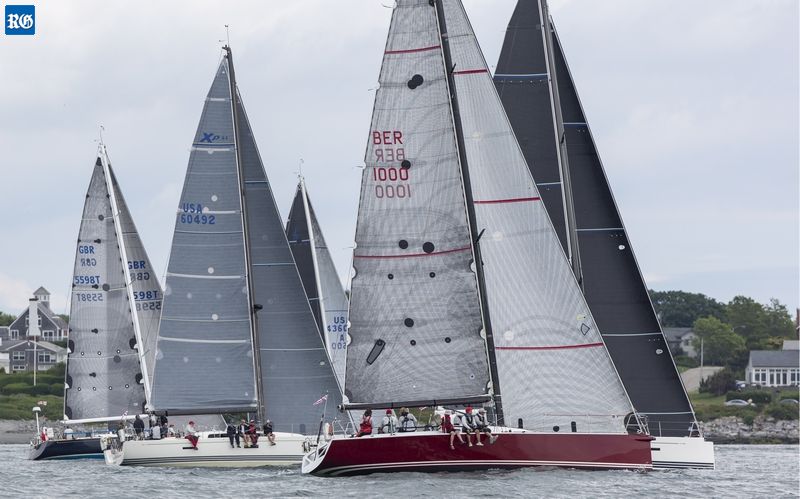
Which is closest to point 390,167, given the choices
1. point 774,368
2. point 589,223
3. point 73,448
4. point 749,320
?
point 589,223

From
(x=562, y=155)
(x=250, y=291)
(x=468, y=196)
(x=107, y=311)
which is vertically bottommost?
(x=107, y=311)

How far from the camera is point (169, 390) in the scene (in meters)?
43.8

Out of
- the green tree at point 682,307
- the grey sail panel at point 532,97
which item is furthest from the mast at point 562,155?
the green tree at point 682,307

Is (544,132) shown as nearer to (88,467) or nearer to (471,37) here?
(471,37)

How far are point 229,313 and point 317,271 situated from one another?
910 cm

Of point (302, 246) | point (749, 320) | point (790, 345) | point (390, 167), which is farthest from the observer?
point (749, 320)

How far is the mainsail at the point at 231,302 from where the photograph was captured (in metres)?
43.8

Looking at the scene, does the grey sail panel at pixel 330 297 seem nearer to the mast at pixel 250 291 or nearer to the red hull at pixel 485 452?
the mast at pixel 250 291

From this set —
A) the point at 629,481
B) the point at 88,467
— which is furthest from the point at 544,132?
the point at 88,467

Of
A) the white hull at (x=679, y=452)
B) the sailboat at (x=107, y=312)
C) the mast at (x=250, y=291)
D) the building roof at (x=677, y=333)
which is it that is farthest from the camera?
the building roof at (x=677, y=333)

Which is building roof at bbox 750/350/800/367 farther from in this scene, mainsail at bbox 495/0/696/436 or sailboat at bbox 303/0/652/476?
sailboat at bbox 303/0/652/476

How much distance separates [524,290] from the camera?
35219 mm

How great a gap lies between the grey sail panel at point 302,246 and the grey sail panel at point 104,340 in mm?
7359

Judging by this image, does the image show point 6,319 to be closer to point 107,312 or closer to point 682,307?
point 682,307
